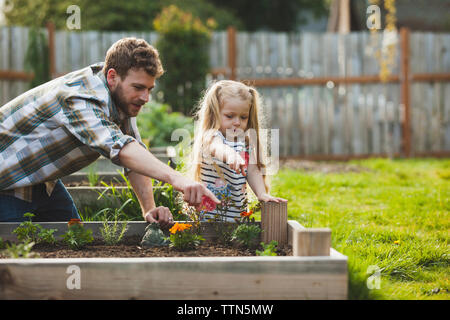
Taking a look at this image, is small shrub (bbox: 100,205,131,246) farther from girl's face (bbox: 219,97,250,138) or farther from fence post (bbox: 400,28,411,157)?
fence post (bbox: 400,28,411,157)

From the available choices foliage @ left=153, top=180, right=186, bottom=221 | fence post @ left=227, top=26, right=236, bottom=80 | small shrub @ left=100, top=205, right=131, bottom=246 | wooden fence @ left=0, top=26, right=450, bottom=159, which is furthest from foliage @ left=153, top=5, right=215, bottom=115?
small shrub @ left=100, top=205, right=131, bottom=246

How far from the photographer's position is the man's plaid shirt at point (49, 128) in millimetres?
2309

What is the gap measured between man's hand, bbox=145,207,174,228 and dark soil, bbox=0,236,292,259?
16 cm

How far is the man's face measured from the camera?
243cm

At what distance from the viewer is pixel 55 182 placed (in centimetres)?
302

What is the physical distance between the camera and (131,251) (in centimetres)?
242

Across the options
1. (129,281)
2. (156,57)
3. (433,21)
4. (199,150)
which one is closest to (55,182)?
(199,150)

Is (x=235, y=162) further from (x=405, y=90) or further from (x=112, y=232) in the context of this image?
(x=405, y=90)

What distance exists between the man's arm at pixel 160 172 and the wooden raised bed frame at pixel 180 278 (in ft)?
0.86

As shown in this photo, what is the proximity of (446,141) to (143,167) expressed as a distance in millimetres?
8708

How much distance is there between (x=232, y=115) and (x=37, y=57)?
634 cm

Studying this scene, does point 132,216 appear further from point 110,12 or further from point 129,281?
point 110,12

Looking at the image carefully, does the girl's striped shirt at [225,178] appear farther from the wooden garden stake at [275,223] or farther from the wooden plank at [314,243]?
the wooden plank at [314,243]

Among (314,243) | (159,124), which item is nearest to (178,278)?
(314,243)
